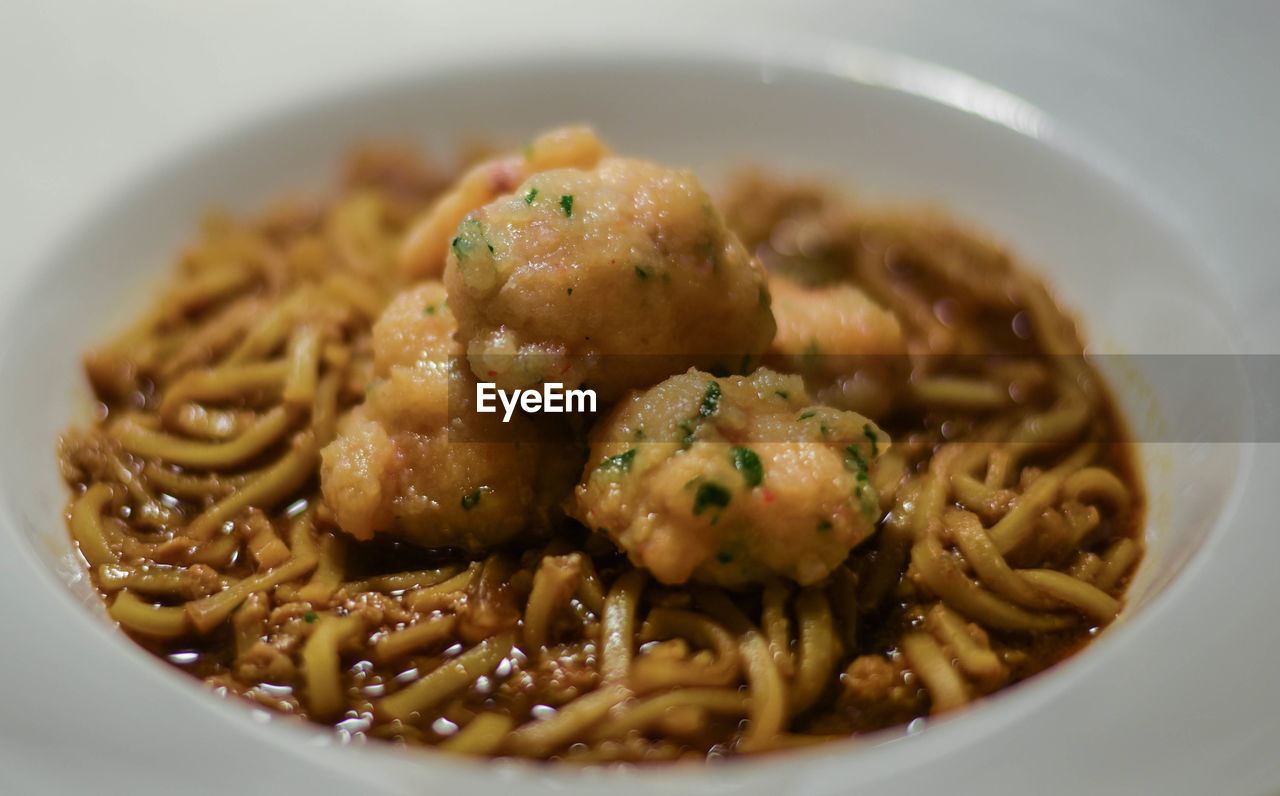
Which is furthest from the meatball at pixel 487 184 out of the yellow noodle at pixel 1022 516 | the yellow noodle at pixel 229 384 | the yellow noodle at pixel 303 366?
the yellow noodle at pixel 1022 516

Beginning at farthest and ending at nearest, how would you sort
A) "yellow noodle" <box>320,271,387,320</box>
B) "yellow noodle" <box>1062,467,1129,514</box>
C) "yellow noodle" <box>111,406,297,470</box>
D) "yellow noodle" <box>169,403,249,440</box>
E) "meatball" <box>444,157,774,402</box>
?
1. "yellow noodle" <box>320,271,387,320</box>
2. "yellow noodle" <box>169,403,249,440</box>
3. "yellow noodle" <box>111,406,297,470</box>
4. "yellow noodle" <box>1062,467,1129,514</box>
5. "meatball" <box>444,157,774,402</box>

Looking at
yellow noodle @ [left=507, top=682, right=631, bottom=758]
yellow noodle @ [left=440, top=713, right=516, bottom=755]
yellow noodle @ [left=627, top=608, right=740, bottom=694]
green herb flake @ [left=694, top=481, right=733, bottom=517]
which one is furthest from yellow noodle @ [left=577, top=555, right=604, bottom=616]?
green herb flake @ [left=694, top=481, right=733, bottom=517]

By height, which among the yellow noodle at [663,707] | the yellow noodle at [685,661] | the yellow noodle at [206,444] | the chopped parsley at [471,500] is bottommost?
the yellow noodle at [663,707]

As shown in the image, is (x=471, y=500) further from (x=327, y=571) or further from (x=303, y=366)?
(x=303, y=366)

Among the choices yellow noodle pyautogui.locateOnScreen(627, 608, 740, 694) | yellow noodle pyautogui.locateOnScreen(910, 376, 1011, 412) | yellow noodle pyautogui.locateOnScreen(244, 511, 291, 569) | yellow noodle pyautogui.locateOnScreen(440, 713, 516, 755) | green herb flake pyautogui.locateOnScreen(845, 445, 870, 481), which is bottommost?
yellow noodle pyautogui.locateOnScreen(440, 713, 516, 755)

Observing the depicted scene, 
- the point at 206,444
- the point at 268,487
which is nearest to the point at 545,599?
the point at 268,487

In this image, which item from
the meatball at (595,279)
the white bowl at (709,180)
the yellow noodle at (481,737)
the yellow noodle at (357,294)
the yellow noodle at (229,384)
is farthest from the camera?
the yellow noodle at (357,294)

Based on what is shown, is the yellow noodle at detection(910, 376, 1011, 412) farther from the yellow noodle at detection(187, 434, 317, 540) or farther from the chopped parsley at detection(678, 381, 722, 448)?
the yellow noodle at detection(187, 434, 317, 540)

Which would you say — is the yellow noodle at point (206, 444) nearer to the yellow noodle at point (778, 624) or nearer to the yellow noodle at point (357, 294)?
the yellow noodle at point (357, 294)
